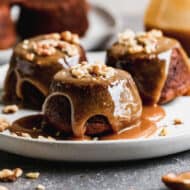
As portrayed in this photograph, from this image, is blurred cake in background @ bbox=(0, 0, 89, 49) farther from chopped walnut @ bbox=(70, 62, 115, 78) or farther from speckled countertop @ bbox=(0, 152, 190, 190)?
speckled countertop @ bbox=(0, 152, 190, 190)

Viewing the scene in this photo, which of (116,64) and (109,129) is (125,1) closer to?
(116,64)

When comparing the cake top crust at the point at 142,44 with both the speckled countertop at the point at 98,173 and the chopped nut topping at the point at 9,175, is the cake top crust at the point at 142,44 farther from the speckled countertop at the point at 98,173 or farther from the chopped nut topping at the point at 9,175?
the chopped nut topping at the point at 9,175

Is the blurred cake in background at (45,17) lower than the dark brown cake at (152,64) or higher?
lower

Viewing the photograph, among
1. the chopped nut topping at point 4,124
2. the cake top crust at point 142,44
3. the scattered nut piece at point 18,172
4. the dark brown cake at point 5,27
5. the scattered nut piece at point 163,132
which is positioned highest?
the cake top crust at point 142,44

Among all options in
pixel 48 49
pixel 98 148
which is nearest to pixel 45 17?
pixel 48 49

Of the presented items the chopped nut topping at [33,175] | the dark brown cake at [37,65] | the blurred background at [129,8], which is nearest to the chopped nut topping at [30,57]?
the dark brown cake at [37,65]

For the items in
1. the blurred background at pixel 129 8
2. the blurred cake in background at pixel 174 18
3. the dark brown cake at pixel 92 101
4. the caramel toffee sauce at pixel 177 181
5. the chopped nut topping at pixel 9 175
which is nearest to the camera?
the caramel toffee sauce at pixel 177 181
